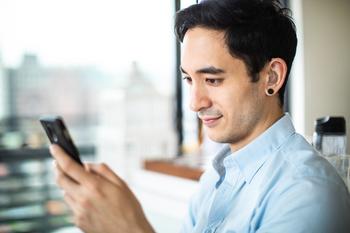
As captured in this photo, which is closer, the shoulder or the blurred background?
the shoulder

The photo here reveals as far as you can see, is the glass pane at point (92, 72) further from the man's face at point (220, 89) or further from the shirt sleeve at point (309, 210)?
the shirt sleeve at point (309, 210)

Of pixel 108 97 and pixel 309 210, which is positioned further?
pixel 108 97

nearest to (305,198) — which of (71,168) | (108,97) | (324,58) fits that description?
(71,168)

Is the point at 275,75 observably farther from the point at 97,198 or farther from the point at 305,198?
the point at 97,198

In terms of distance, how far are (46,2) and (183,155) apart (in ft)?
4.40

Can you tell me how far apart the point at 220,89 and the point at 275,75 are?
0.47 feet

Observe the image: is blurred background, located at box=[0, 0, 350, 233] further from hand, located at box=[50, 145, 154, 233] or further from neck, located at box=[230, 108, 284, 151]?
hand, located at box=[50, 145, 154, 233]

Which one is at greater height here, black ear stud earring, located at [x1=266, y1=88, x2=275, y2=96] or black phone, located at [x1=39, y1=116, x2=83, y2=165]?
black ear stud earring, located at [x1=266, y1=88, x2=275, y2=96]

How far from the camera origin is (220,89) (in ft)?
3.62

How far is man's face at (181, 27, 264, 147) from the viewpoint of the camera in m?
1.09

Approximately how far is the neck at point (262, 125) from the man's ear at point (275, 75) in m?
0.05

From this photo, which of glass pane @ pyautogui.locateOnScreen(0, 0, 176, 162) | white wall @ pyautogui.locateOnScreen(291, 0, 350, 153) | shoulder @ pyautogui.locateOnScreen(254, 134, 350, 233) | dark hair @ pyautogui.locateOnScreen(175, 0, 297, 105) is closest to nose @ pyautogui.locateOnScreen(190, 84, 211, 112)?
dark hair @ pyautogui.locateOnScreen(175, 0, 297, 105)

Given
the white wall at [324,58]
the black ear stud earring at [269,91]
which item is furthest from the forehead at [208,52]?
the white wall at [324,58]

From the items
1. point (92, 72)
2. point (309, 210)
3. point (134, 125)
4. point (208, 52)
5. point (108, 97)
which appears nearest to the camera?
point (309, 210)
